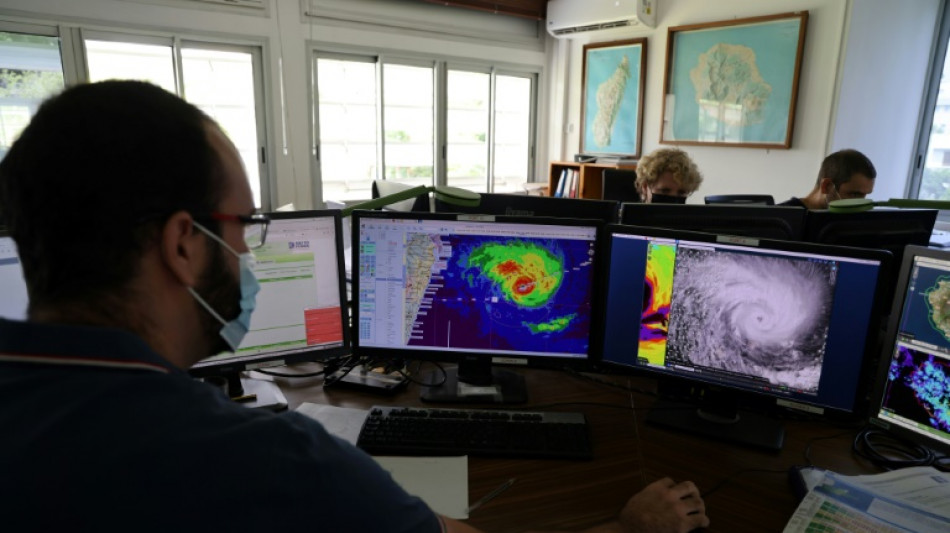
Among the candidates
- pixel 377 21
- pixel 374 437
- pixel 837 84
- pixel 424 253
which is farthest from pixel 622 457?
pixel 377 21

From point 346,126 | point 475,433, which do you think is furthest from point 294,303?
point 346,126

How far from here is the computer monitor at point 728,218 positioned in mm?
1655

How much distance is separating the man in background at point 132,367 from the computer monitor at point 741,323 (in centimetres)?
84

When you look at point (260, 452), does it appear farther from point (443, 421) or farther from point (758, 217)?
point (758, 217)

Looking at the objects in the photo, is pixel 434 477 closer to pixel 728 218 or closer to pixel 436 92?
pixel 728 218

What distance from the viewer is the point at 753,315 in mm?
1308

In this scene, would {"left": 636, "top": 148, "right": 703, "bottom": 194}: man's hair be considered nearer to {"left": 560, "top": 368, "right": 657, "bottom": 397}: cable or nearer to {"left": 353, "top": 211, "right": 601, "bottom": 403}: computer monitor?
{"left": 560, "top": 368, "right": 657, "bottom": 397}: cable

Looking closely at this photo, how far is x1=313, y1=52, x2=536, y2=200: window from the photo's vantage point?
5.01 metres

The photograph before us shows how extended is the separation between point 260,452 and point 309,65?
15.0ft

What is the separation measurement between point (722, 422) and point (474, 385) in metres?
0.62

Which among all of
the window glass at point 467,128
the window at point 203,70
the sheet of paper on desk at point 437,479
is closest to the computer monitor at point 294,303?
the sheet of paper on desk at point 437,479

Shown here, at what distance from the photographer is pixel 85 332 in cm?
64

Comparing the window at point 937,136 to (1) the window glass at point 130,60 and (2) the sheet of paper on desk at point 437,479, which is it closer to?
(2) the sheet of paper on desk at point 437,479

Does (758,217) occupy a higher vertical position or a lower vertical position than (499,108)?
lower
